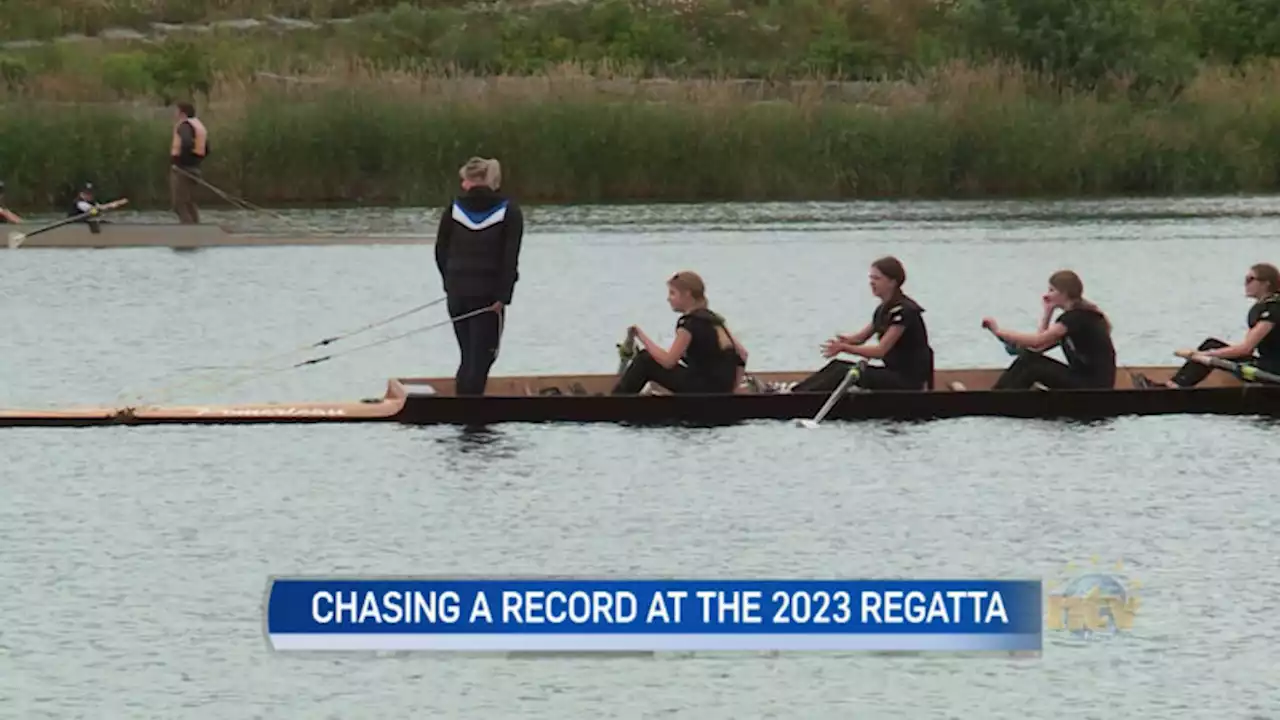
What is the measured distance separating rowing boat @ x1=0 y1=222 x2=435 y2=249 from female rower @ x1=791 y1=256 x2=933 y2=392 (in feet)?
63.3

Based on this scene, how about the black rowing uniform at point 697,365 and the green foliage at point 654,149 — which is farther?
the green foliage at point 654,149

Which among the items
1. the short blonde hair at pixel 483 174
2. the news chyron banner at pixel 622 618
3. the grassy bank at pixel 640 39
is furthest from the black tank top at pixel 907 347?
the grassy bank at pixel 640 39

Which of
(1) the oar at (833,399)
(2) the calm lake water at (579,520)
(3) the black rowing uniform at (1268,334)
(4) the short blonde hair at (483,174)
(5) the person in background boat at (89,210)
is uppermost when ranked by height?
(4) the short blonde hair at (483,174)

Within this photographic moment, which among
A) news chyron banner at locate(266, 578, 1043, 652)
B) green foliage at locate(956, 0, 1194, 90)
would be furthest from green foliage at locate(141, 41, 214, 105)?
news chyron banner at locate(266, 578, 1043, 652)

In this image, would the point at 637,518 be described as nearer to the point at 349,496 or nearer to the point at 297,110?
the point at 349,496

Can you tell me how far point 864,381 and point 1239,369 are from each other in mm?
2824

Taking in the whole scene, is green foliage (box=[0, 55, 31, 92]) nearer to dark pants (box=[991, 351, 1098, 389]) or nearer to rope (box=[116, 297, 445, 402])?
rope (box=[116, 297, 445, 402])

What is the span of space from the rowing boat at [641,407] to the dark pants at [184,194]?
1884 cm

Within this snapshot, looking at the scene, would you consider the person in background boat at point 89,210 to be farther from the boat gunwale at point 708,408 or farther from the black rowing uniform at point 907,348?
the black rowing uniform at point 907,348

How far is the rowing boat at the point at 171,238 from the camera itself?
4050cm

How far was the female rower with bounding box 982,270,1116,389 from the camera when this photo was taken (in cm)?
2261

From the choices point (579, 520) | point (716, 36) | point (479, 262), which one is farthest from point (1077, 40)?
point (579, 520)

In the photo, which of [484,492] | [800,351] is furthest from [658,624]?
[800,351]

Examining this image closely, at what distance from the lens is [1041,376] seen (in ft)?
75.2
